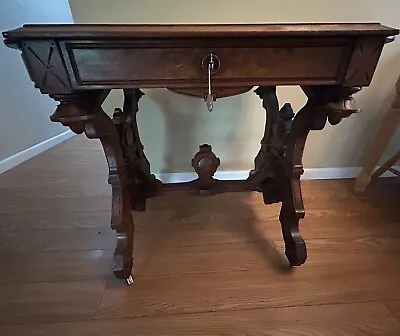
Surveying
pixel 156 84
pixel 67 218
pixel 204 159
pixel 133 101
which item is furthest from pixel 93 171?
pixel 156 84

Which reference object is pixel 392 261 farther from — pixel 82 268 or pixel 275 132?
pixel 82 268

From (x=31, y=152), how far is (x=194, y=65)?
183cm

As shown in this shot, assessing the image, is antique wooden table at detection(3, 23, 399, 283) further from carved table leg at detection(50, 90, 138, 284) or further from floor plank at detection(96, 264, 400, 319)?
floor plank at detection(96, 264, 400, 319)

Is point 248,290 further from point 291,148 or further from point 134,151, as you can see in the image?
point 134,151

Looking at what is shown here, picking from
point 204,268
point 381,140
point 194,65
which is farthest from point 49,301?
point 381,140

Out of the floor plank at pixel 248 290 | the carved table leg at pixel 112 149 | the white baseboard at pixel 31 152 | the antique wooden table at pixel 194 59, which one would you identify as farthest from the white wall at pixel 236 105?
the white baseboard at pixel 31 152

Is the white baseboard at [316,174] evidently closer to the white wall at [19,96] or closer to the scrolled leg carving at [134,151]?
the scrolled leg carving at [134,151]

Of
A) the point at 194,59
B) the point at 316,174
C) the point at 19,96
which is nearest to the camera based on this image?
the point at 194,59

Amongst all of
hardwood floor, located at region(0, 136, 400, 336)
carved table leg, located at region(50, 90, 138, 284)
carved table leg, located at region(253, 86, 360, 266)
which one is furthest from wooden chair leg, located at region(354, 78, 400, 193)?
carved table leg, located at region(50, 90, 138, 284)

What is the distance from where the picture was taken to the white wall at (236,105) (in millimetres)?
1207

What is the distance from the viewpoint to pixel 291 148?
995mm

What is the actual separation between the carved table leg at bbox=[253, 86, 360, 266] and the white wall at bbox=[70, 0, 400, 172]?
24 centimetres

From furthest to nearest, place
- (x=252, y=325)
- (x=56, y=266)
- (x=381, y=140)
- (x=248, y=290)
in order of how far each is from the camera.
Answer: (x=381, y=140)
(x=56, y=266)
(x=248, y=290)
(x=252, y=325)

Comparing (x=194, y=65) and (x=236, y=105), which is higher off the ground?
(x=194, y=65)
